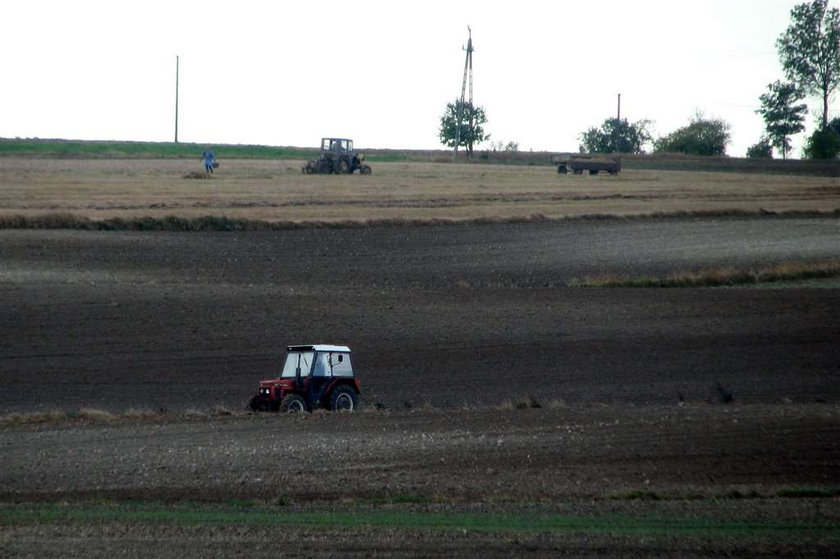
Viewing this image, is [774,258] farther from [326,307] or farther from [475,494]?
[475,494]

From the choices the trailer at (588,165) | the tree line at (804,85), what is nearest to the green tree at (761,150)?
the tree line at (804,85)

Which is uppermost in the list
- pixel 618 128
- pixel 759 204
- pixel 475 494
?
pixel 618 128

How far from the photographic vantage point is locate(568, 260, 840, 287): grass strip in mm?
29562

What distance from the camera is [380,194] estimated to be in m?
51.0

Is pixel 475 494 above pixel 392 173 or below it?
below

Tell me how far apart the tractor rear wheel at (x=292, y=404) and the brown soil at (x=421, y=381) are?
0.67 meters

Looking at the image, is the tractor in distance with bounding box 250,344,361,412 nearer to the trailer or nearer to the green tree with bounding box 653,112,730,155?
the trailer

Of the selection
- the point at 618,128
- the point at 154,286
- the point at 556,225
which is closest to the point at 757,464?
the point at 154,286

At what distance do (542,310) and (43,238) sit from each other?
52.5ft

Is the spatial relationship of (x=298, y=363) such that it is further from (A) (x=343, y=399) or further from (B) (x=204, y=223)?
(B) (x=204, y=223)

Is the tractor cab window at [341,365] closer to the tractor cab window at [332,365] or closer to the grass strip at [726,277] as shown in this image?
the tractor cab window at [332,365]

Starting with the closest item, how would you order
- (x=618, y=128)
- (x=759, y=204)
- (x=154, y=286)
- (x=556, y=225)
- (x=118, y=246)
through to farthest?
(x=154, y=286) → (x=118, y=246) → (x=556, y=225) → (x=759, y=204) → (x=618, y=128)

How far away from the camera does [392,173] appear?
71.8 metres

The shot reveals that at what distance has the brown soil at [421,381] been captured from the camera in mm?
11266
